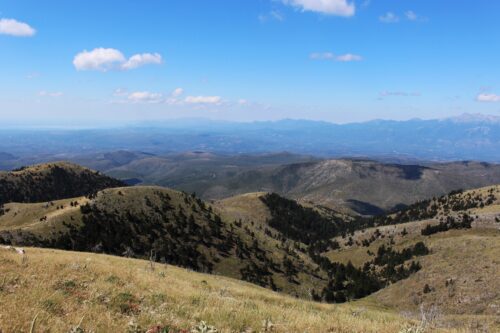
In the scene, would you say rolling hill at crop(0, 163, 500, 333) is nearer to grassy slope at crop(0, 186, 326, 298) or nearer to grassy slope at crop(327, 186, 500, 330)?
grassy slope at crop(327, 186, 500, 330)

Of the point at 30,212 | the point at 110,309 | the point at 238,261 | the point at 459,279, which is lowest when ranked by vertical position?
the point at 238,261

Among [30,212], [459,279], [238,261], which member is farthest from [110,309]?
[30,212]

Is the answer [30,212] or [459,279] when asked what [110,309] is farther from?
[30,212]

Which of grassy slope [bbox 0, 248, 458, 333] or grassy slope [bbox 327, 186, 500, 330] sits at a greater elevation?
grassy slope [bbox 0, 248, 458, 333]

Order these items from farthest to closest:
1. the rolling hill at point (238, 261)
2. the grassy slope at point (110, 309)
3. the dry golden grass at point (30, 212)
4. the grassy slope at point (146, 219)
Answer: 1. the dry golden grass at point (30, 212)
2. the grassy slope at point (146, 219)
3. the rolling hill at point (238, 261)
4. the grassy slope at point (110, 309)

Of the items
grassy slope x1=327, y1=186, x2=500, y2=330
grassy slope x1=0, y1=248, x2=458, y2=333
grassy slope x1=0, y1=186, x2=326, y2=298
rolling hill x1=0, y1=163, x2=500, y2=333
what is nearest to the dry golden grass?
grassy slope x1=0, y1=186, x2=326, y2=298

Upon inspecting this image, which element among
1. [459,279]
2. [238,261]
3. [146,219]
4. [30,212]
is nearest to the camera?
[459,279]

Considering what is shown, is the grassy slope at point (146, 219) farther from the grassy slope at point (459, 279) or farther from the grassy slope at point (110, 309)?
the grassy slope at point (110, 309)

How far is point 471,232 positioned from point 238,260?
5646 cm

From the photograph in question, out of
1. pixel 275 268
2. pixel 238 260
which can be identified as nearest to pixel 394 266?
pixel 275 268

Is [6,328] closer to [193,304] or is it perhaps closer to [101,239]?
[193,304]

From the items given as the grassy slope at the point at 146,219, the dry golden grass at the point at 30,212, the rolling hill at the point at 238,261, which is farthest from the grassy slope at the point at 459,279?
the dry golden grass at the point at 30,212

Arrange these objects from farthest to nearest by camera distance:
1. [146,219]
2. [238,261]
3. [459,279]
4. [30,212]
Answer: [30,212]
[146,219]
[238,261]
[459,279]

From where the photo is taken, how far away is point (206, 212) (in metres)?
123
